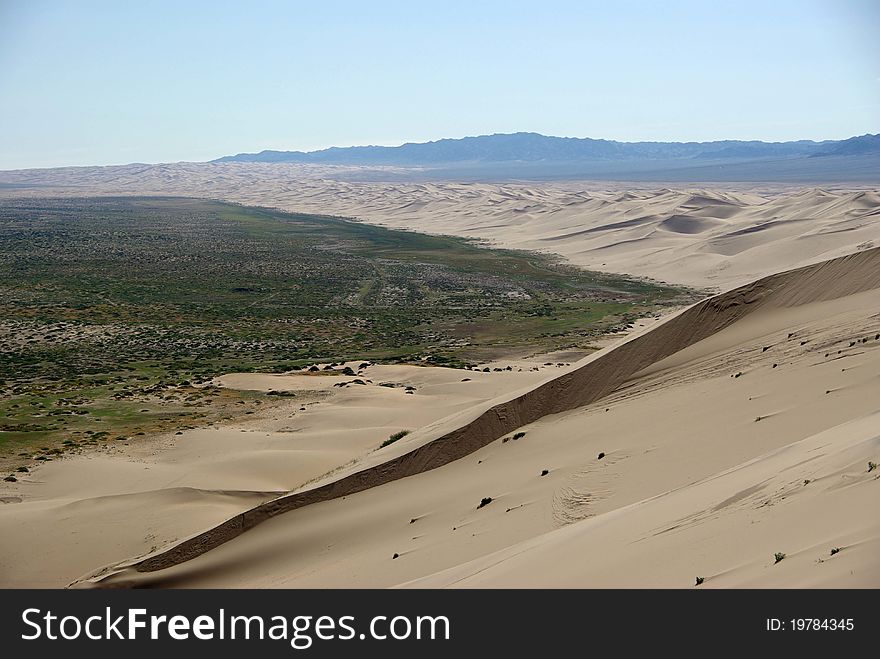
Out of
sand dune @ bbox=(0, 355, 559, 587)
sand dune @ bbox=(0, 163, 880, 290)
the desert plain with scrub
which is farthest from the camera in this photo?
sand dune @ bbox=(0, 163, 880, 290)

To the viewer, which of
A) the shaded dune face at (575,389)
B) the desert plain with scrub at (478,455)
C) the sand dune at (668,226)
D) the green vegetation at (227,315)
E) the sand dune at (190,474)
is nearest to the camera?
the desert plain with scrub at (478,455)

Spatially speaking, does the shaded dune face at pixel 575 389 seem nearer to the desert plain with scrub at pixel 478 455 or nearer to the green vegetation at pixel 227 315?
the desert plain with scrub at pixel 478 455

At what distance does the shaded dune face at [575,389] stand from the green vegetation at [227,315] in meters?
9.80

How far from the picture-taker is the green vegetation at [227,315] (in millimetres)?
26547

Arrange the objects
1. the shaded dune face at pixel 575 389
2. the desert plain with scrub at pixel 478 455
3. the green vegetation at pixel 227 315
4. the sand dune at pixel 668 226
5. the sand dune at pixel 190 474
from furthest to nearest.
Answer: the sand dune at pixel 668 226 < the green vegetation at pixel 227 315 < the sand dune at pixel 190 474 < the shaded dune face at pixel 575 389 < the desert plain with scrub at pixel 478 455

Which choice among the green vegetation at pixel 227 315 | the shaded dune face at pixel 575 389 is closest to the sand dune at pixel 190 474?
the shaded dune face at pixel 575 389

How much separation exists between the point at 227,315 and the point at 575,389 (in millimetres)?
32154

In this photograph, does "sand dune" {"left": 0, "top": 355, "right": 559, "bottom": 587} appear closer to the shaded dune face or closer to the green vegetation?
the shaded dune face

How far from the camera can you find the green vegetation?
26.5 metres

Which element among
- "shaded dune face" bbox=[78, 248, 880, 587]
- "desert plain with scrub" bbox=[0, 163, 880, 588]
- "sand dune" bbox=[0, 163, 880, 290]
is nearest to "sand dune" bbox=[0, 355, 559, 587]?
"desert plain with scrub" bbox=[0, 163, 880, 588]

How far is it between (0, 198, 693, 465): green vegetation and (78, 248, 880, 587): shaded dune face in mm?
9804

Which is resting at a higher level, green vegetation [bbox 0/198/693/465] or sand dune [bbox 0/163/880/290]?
sand dune [bbox 0/163/880/290]

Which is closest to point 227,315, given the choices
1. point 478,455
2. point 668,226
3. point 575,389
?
point 575,389

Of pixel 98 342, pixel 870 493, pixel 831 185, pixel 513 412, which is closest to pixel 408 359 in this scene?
pixel 98 342
